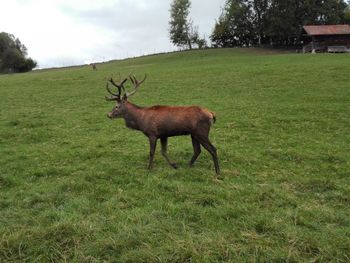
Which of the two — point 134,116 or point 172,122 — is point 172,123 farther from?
point 134,116

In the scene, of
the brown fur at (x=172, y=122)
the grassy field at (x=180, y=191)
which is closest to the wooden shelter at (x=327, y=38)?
the grassy field at (x=180, y=191)

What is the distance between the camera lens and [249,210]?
759 cm

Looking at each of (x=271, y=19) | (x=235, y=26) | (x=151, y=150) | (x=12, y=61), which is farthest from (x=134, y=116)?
(x=12, y=61)

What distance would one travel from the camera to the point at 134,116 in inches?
450

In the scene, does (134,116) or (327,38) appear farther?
(327,38)

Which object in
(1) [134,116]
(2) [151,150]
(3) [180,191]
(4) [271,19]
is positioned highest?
(4) [271,19]

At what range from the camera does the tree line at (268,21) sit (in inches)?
2729

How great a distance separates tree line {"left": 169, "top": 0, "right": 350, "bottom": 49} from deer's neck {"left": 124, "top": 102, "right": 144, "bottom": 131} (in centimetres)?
6130

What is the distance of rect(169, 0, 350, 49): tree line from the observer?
69.3 m

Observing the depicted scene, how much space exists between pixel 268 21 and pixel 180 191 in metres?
67.3

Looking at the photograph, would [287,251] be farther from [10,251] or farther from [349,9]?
[349,9]

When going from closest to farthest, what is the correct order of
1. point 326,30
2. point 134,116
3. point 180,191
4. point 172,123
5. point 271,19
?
point 180,191 → point 172,123 → point 134,116 → point 326,30 → point 271,19

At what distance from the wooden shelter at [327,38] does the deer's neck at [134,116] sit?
5527cm

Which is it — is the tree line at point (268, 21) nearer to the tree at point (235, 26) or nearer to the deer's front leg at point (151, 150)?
the tree at point (235, 26)
